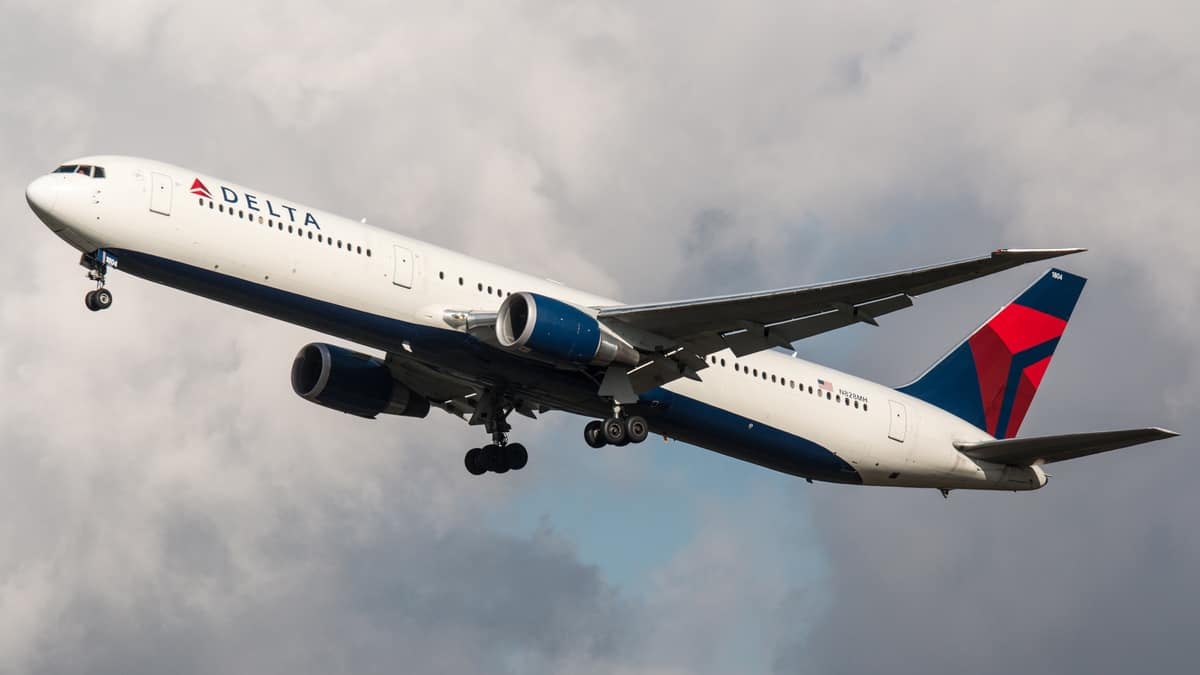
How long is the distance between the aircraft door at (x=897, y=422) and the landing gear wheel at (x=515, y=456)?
34.1 feet

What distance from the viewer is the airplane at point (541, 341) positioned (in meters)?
39.2

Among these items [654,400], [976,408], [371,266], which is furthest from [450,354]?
[976,408]

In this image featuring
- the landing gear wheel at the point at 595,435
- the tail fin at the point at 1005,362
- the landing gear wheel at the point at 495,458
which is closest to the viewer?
the landing gear wheel at the point at 595,435

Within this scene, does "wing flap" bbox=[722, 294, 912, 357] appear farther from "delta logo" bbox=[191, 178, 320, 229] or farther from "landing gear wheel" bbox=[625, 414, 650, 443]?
"delta logo" bbox=[191, 178, 320, 229]

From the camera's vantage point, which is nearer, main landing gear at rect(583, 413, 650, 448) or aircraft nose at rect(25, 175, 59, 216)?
aircraft nose at rect(25, 175, 59, 216)

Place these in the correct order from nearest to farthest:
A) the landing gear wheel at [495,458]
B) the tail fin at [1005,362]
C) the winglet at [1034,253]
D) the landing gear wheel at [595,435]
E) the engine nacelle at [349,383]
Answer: the winglet at [1034,253], the landing gear wheel at [595,435], the engine nacelle at [349,383], the landing gear wheel at [495,458], the tail fin at [1005,362]

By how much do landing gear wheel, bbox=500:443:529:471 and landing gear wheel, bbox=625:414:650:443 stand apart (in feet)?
21.6

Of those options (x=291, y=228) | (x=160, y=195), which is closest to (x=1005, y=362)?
(x=291, y=228)

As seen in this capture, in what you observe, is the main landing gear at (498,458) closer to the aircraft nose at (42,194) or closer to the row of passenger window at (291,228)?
the row of passenger window at (291,228)

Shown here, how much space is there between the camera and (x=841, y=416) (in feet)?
156

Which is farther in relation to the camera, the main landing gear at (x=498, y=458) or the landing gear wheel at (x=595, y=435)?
the main landing gear at (x=498, y=458)

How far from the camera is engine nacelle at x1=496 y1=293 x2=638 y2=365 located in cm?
4022

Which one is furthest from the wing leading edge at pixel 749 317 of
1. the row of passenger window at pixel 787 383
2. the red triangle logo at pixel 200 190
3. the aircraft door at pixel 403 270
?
the red triangle logo at pixel 200 190

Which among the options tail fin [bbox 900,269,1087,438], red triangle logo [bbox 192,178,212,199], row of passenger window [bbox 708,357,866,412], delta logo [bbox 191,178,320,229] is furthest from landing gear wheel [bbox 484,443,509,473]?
red triangle logo [bbox 192,178,212,199]
